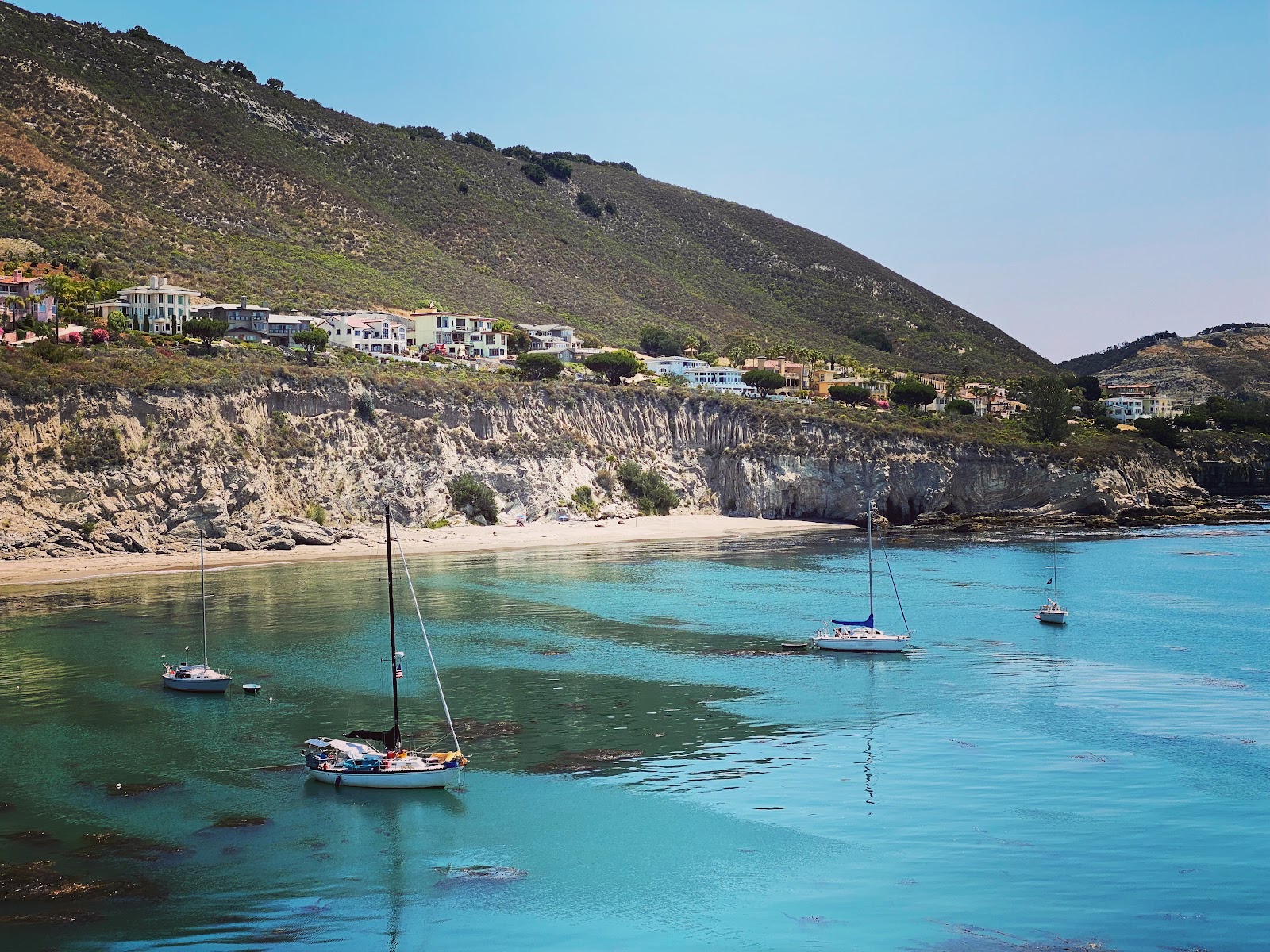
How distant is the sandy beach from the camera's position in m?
66.6

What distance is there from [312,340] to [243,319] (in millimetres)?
7667

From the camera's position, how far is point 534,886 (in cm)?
2403

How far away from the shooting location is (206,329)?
9406 centimetres

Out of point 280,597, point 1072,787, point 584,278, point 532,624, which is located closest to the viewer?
point 1072,787

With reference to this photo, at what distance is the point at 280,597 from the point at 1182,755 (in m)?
43.7

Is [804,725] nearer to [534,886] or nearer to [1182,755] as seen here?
[1182,755]

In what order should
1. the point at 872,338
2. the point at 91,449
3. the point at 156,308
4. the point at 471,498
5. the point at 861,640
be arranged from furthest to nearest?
the point at 872,338
the point at 156,308
the point at 471,498
the point at 91,449
the point at 861,640

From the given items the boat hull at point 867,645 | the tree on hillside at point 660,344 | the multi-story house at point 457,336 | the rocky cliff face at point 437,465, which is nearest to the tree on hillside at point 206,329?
the rocky cliff face at point 437,465

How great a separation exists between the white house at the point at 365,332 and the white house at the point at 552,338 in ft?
57.8

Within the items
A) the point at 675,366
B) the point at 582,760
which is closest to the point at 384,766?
the point at 582,760

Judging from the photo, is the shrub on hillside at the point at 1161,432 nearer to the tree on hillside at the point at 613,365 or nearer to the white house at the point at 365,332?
the tree on hillside at the point at 613,365

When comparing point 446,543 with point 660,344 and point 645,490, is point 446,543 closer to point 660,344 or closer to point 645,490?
point 645,490

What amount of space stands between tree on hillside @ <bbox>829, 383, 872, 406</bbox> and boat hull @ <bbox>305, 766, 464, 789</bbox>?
343 feet

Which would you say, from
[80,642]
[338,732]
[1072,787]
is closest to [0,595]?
[80,642]
